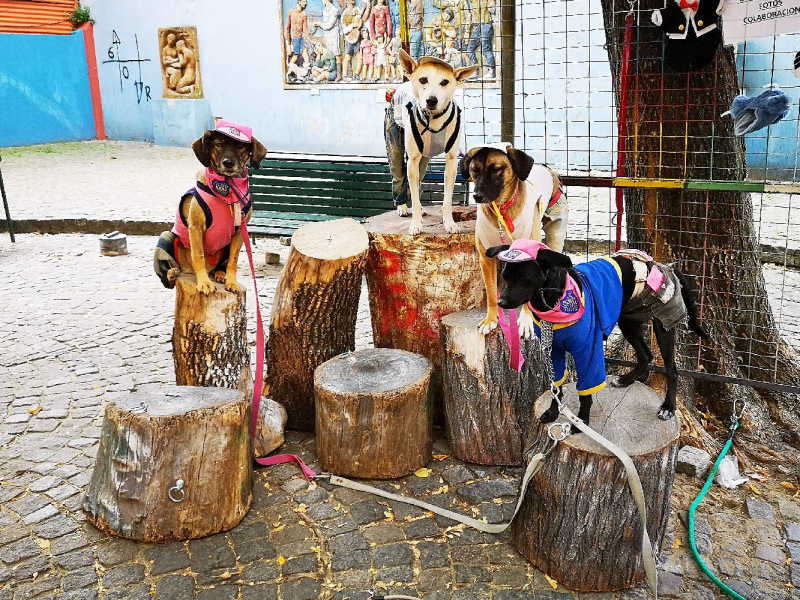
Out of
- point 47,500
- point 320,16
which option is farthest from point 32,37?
point 47,500

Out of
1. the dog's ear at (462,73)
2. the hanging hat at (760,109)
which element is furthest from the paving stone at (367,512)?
the hanging hat at (760,109)

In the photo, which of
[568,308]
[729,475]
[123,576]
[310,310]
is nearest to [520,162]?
[568,308]

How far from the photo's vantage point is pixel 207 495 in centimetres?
366

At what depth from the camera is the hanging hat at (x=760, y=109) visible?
3.84 metres

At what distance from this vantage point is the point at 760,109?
3.86 metres

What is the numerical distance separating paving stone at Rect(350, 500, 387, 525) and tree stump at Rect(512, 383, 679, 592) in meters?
0.84

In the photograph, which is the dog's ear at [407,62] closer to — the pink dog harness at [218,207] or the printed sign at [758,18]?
the pink dog harness at [218,207]

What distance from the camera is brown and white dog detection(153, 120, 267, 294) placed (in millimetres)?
4102

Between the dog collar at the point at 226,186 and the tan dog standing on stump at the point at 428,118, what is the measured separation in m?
1.07

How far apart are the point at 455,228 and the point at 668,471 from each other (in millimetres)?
2026

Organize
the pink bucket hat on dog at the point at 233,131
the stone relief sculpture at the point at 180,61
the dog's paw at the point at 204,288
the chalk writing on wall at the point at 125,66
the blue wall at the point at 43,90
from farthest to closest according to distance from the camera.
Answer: the blue wall at the point at 43,90 → the chalk writing on wall at the point at 125,66 → the stone relief sculpture at the point at 180,61 → the dog's paw at the point at 204,288 → the pink bucket hat on dog at the point at 233,131

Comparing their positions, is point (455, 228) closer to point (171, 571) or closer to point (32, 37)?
point (171, 571)

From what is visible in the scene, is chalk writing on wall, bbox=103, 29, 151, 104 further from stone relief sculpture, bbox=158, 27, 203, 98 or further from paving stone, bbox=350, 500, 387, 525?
paving stone, bbox=350, 500, 387, 525

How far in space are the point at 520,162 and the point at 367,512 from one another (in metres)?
2.01
